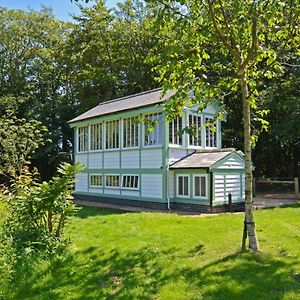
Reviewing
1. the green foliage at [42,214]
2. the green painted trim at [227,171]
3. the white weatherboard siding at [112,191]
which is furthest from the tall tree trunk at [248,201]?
the white weatherboard siding at [112,191]

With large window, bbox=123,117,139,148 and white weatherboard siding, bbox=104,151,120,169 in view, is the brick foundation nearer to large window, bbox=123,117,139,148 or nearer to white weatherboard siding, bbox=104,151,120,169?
white weatherboard siding, bbox=104,151,120,169

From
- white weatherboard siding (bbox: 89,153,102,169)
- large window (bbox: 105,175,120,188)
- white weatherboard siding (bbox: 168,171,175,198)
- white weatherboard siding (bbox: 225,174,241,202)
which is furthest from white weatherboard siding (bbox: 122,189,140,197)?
white weatherboard siding (bbox: 225,174,241,202)

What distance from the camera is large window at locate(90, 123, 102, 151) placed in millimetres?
20178

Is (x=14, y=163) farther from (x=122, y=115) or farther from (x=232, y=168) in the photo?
(x=232, y=168)

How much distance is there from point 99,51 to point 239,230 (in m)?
25.7

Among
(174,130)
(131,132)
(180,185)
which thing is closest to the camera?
(180,185)

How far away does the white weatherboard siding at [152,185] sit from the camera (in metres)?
16.3

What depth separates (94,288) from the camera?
604cm

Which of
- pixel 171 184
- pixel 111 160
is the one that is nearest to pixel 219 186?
pixel 171 184

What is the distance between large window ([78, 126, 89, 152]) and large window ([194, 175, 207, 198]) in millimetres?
8159

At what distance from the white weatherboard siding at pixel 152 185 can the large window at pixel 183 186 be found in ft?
2.71

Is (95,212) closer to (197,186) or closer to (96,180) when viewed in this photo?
(197,186)

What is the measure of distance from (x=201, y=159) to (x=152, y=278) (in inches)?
389

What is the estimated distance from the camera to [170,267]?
6785mm
